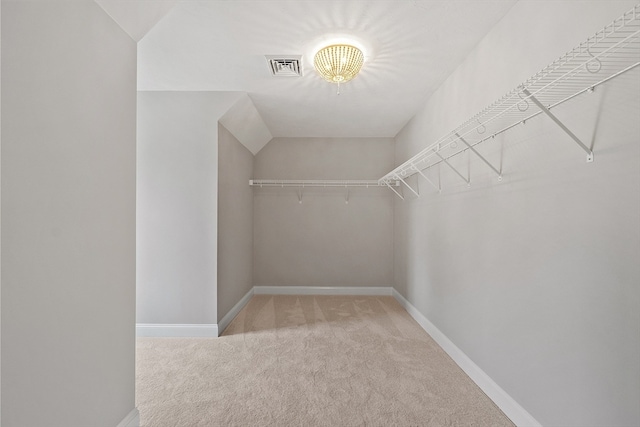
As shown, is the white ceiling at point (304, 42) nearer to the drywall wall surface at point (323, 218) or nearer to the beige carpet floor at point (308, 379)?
the drywall wall surface at point (323, 218)

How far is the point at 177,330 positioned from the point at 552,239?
3102 millimetres

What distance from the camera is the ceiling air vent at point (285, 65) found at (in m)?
2.53

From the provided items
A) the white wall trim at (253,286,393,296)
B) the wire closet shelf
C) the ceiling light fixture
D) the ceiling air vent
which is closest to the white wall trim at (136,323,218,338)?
the white wall trim at (253,286,393,296)

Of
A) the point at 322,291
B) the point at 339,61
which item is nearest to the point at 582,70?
the point at 339,61

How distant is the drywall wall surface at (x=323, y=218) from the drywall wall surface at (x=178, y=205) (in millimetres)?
1670

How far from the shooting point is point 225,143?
3.51 meters

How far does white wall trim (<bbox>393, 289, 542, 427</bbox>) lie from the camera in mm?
1787

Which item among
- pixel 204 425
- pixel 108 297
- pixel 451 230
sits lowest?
pixel 204 425

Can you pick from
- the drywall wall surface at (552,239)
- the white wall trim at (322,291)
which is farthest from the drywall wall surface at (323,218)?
the drywall wall surface at (552,239)

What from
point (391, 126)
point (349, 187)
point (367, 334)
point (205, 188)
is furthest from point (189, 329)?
point (391, 126)

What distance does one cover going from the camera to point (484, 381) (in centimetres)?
216

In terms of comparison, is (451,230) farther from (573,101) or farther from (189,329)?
(189,329)

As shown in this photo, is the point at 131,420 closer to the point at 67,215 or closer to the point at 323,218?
the point at 67,215

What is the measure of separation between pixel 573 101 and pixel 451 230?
4.71ft
